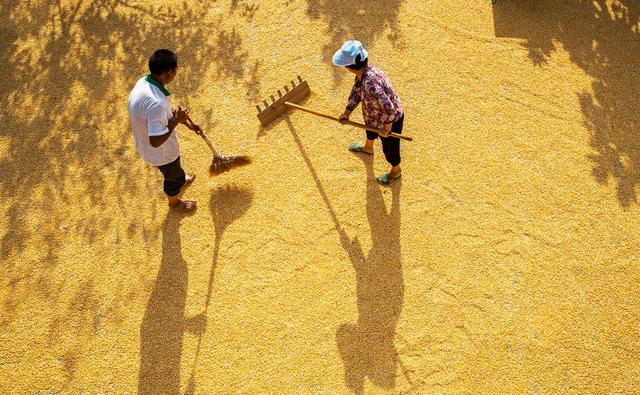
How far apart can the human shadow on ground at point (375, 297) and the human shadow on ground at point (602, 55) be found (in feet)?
8.80

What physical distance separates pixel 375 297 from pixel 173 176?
251cm

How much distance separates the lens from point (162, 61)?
3830 mm

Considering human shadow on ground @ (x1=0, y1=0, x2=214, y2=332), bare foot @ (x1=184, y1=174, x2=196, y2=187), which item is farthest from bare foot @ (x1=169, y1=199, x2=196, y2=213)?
human shadow on ground @ (x1=0, y1=0, x2=214, y2=332)

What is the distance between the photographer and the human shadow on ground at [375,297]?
4359mm

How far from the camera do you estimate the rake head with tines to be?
572 centimetres

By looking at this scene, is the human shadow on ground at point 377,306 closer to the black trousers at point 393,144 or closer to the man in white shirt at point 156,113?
the black trousers at point 393,144

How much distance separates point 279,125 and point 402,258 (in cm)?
242

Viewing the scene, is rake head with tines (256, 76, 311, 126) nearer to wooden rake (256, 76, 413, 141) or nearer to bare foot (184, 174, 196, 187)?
wooden rake (256, 76, 413, 141)

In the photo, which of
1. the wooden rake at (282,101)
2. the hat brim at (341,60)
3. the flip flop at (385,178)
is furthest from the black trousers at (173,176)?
the flip flop at (385,178)

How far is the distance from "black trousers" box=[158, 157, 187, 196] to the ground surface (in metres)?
0.49

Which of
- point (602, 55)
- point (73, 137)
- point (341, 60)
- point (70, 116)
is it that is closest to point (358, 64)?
point (341, 60)

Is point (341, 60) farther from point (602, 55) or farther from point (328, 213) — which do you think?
point (602, 55)

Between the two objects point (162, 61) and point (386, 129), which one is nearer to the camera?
point (162, 61)

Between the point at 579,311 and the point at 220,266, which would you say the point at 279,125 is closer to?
the point at 220,266
